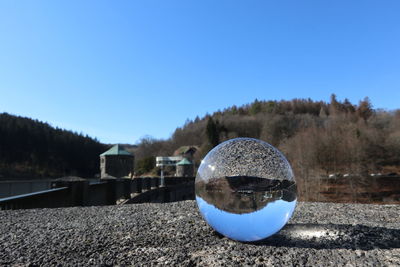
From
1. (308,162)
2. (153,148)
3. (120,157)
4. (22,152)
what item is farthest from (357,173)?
(153,148)

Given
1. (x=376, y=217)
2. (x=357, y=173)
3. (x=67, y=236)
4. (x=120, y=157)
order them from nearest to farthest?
(x=67, y=236)
(x=376, y=217)
(x=357, y=173)
(x=120, y=157)

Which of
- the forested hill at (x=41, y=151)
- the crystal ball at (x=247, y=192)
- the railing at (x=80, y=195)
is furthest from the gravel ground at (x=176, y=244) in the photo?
the forested hill at (x=41, y=151)

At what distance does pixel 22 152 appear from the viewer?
247ft

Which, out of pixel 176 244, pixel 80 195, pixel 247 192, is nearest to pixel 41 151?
pixel 80 195

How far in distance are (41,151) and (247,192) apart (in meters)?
87.8

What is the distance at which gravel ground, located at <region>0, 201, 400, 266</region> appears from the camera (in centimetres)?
379

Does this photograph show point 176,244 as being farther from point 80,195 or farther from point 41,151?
point 41,151

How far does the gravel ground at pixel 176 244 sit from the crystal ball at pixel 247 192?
327mm

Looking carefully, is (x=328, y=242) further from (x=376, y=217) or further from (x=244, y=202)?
(x=376, y=217)

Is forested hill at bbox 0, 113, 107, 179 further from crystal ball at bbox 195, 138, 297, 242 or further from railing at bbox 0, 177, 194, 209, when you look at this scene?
crystal ball at bbox 195, 138, 297, 242

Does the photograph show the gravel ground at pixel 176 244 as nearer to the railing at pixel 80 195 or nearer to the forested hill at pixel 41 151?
the railing at pixel 80 195

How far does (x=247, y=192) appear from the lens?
4.32 metres

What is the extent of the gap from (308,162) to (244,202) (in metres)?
29.0

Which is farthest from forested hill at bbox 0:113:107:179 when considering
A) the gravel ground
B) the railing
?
the gravel ground
